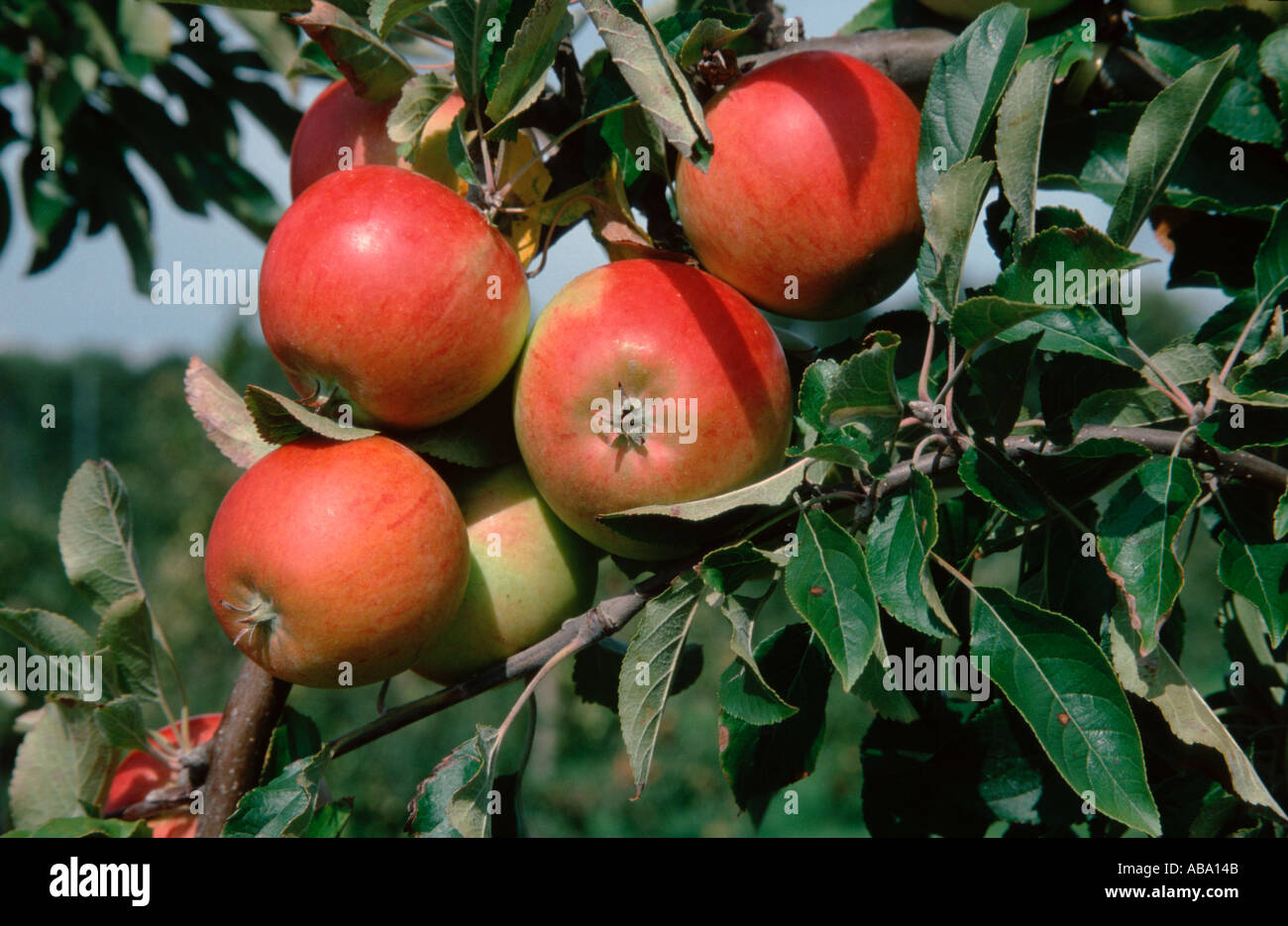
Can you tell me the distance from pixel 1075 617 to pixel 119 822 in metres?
0.91

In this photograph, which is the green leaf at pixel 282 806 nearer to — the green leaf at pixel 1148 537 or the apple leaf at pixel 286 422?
the apple leaf at pixel 286 422

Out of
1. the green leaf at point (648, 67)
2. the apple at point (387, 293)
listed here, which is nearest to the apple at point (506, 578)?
the apple at point (387, 293)

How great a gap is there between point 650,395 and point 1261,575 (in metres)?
0.50

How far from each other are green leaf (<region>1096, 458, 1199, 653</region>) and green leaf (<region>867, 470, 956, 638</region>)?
131 millimetres

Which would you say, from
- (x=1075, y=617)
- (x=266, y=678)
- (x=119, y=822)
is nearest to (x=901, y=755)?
(x=1075, y=617)

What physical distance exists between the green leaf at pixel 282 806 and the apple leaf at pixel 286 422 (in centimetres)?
A: 28

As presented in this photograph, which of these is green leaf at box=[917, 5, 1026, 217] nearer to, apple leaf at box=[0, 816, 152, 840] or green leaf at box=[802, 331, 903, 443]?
green leaf at box=[802, 331, 903, 443]

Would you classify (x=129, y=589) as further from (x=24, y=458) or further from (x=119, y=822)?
(x=24, y=458)

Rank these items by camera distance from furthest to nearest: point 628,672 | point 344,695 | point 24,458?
point 24,458 < point 344,695 < point 628,672

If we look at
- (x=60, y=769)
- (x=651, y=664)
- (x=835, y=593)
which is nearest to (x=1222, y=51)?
(x=835, y=593)

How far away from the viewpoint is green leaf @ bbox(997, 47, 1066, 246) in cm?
73

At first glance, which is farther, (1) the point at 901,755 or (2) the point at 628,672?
(1) the point at 901,755

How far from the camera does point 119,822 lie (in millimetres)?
926

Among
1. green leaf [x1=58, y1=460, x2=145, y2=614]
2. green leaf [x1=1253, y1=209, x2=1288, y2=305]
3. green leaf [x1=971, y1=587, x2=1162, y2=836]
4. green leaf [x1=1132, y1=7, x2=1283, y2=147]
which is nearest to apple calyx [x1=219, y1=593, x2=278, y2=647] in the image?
green leaf [x1=58, y1=460, x2=145, y2=614]
